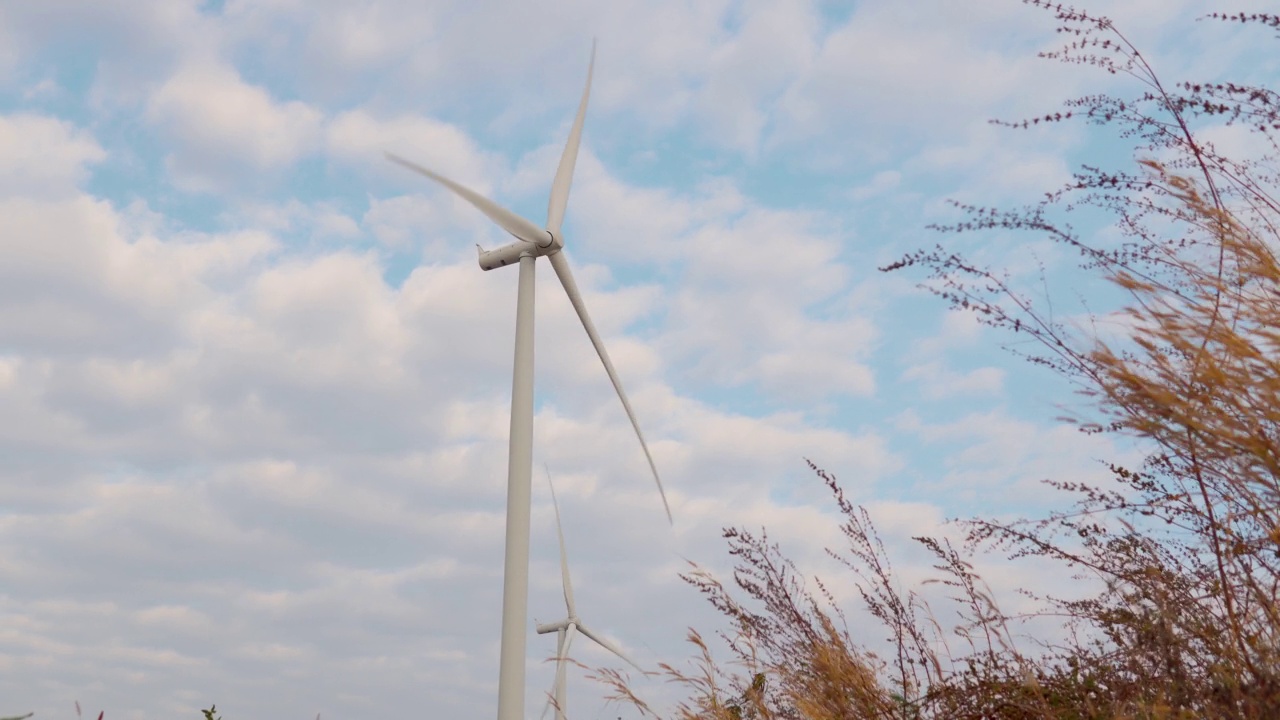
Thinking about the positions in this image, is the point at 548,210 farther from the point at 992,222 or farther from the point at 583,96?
the point at 992,222

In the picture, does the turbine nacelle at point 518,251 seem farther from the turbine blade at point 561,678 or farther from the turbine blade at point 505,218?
the turbine blade at point 561,678

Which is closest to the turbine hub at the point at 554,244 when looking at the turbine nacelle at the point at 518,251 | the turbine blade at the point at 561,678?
the turbine nacelle at the point at 518,251

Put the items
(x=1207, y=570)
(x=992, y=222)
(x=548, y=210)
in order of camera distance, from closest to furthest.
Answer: (x=1207, y=570) < (x=992, y=222) < (x=548, y=210)

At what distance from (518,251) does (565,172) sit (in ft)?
8.40

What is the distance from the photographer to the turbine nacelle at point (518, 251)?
612 inches

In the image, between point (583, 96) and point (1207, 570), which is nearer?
point (1207, 570)

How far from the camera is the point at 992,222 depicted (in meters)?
4.59

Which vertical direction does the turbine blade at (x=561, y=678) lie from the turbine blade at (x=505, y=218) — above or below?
below

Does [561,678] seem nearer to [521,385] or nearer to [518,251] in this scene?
[521,385]

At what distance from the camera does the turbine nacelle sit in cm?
1555

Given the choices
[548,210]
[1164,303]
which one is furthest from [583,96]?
[1164,303]

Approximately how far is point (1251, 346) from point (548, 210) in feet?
45.6

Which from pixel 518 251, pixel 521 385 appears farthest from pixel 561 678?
pixel 518 251

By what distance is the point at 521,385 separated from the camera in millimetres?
13258
